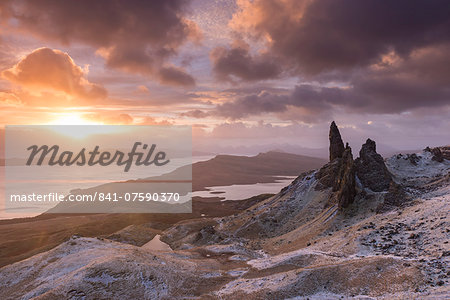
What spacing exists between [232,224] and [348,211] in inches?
1524

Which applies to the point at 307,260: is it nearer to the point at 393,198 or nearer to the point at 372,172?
the point at 393,198

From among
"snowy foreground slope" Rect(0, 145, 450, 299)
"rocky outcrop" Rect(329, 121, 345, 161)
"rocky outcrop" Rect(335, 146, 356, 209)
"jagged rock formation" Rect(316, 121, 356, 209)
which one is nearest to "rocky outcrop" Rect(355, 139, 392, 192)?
"snowy foreground slope" Rect(0, 145, 450, 299)

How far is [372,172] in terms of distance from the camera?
70812 mm

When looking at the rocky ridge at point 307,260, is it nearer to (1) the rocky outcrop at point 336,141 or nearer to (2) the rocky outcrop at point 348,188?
(2) the rocky outcrop at point 348,188

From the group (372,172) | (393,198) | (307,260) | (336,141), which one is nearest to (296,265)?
(307,260)

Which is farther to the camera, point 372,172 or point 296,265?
point 372,172

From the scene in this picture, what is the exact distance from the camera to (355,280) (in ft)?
94.5

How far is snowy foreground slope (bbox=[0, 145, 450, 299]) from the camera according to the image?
2816 cm

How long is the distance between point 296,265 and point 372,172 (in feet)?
144

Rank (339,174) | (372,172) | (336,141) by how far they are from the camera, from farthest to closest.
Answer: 1. (336,141)
2. (339,174)
3. (372,172)

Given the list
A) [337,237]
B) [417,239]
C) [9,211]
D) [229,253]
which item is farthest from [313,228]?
[9,211]

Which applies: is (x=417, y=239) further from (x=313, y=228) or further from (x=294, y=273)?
(x=313, y=228)

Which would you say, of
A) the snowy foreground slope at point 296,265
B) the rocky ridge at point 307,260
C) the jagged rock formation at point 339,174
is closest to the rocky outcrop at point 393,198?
the rocky ridge at point 307,260

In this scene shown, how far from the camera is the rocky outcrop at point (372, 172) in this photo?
6750cm
